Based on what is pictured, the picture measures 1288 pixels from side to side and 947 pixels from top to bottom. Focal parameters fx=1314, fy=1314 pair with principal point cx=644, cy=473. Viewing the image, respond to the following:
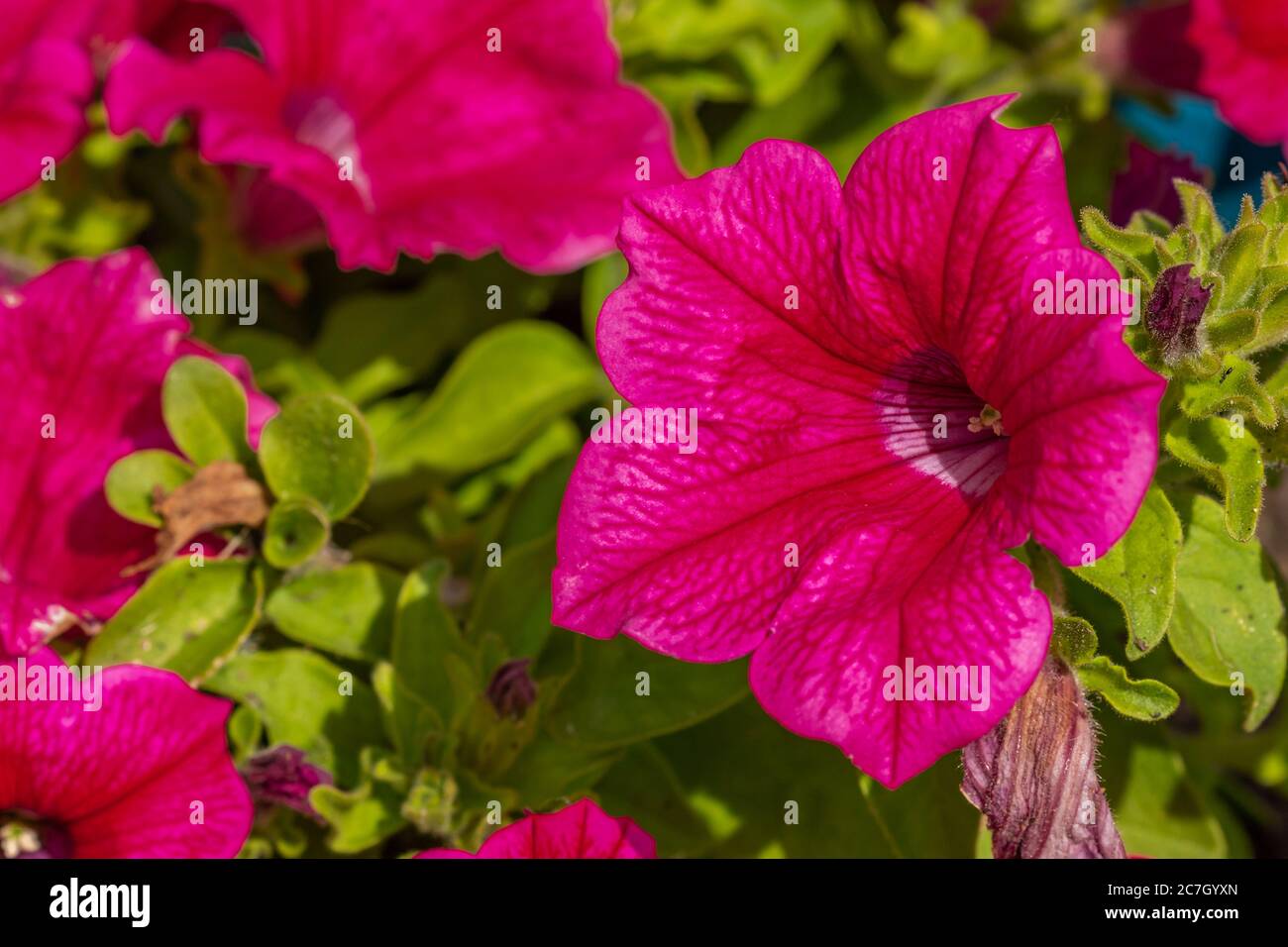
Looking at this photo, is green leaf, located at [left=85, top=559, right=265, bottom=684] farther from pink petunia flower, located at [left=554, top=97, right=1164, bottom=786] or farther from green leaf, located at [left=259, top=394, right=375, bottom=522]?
pink petunia flower, located at [left=554, top=97, right=1164, bottom=786]

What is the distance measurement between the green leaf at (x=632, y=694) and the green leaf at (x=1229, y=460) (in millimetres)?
460

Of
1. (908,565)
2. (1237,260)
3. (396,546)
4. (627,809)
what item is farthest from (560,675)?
(1237,260)

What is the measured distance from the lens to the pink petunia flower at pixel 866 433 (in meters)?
0.92

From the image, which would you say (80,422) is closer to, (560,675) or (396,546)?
(396,546)

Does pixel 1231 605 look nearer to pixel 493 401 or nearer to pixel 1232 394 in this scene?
pixel 1232 394

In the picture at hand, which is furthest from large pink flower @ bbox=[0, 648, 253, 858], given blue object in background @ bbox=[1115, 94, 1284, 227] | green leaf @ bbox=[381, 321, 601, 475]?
blue object in background @ bbox=[1115, 94, 1284, 227]

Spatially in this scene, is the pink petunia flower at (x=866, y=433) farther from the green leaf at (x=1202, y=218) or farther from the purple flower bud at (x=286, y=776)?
the purple flower bud at (x=286, y=776)

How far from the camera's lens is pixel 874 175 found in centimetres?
102

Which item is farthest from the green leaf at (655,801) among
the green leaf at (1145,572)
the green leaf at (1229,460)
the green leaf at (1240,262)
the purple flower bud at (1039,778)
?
the green leaf at (1240,262)

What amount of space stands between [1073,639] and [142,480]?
35.1 inches

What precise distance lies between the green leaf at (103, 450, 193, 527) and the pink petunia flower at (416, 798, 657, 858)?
1.67 ft

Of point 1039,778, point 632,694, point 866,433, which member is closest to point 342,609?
point 632,694

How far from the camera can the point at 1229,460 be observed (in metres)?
1.05
